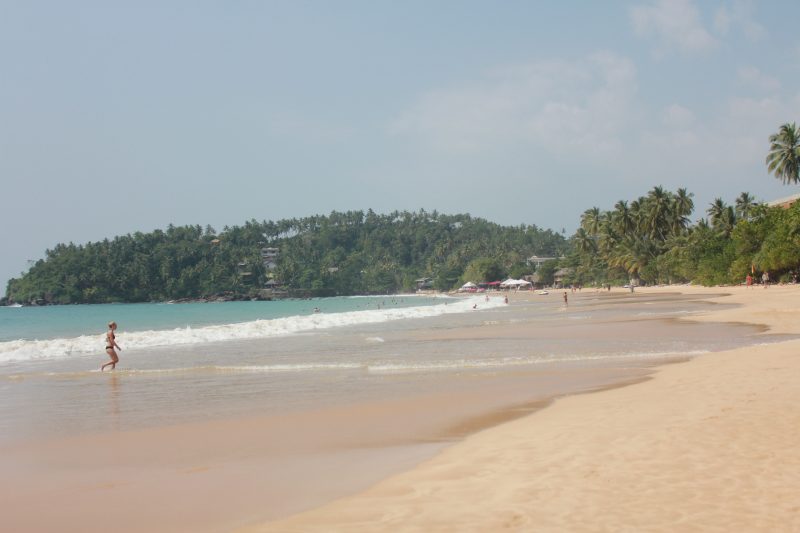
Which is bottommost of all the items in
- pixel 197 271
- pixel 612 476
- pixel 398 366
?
pixel 398 366

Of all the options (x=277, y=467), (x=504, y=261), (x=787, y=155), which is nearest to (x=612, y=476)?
(x=277, y=467)

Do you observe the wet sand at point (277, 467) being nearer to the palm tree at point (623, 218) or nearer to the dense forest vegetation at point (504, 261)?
the dense forest vegetation at point (504, 261)

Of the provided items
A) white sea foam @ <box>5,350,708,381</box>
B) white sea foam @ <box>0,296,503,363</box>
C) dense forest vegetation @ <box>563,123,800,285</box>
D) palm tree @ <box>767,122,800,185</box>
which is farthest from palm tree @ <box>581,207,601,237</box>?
white sea foam @ <box>5,350,708,381</box>

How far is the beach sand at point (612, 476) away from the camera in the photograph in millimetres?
4723

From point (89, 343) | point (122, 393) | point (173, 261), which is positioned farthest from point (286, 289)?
point (122, 393)

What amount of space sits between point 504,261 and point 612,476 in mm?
→ 167851

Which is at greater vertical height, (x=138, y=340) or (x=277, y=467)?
(x=138, y=340)

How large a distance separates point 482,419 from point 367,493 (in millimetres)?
3670

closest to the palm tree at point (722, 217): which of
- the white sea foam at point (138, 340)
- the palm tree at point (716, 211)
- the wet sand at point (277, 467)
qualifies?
the palm tree at point (716, 211)

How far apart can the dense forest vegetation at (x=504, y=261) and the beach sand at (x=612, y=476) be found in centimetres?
4745

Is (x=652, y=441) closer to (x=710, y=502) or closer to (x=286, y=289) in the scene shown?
(x=710, y=502)

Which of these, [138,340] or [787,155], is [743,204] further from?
[138,340]

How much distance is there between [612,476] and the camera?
5668 millimetres

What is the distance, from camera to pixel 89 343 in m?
26.5
